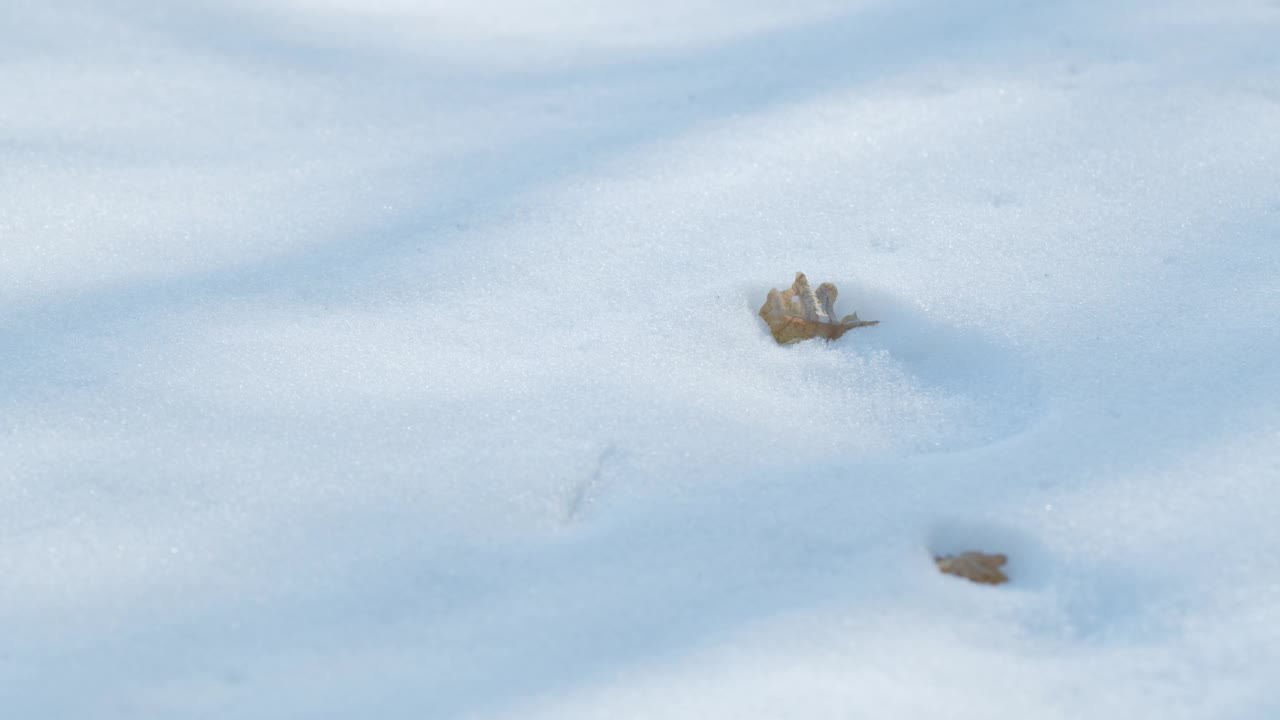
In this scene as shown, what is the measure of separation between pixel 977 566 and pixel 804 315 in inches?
18.5

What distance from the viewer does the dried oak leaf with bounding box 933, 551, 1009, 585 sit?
1.14 metres

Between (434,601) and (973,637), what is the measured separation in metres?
0.55

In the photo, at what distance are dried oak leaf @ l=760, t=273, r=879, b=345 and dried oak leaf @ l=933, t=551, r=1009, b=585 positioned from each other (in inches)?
16.4

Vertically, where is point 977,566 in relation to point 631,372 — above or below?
below

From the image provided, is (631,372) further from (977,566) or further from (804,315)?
(977,566)

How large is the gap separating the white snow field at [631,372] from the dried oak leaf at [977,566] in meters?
0.02

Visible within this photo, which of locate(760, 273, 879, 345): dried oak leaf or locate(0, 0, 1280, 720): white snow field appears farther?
locate(760, 273, 879, 345): dried oak leaf

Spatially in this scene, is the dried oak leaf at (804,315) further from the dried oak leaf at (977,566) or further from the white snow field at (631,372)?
the dried oak leaf at (977,566)

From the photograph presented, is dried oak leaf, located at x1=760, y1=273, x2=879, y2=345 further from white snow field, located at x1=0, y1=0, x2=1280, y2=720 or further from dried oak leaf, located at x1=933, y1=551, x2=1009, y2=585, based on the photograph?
dried oak leaf, located at x1=933, y1=551, x2=1009, y2=585

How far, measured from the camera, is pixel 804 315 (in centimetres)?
150

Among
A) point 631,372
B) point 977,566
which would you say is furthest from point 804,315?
point 977,566

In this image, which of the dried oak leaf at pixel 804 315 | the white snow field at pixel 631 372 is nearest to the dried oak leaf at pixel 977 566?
the white snow field at pixel 631 372

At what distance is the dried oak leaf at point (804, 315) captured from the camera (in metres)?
1.49

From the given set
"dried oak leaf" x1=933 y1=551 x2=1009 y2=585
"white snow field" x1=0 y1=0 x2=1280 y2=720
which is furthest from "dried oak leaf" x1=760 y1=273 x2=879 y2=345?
"dried oak leaf" x1=933 y1=551 x2=1009 y2=585
